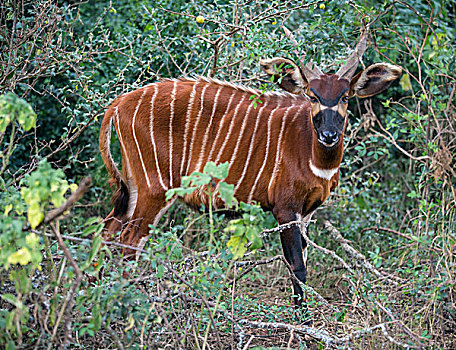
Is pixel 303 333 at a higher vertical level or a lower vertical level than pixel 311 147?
lower

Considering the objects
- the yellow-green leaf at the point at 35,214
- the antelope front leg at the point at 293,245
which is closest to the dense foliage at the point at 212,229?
the yellow-green leaf at the point at 35,214

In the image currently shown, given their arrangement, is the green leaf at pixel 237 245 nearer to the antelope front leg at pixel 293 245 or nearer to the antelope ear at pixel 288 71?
the antelope front leg at pixel 293 245

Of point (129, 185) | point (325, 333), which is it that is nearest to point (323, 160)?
point (325, 333)

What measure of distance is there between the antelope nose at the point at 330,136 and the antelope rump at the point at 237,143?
6.7 inches

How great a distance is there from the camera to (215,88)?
4398 mm

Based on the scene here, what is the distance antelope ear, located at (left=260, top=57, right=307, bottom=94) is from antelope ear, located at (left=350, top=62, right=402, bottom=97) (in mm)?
353

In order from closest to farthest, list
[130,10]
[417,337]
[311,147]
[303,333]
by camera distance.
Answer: [417,337] → [303,333] → [311,147] → [130,10]

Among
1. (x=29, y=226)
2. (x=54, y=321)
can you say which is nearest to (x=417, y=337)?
(x=54, y=321)

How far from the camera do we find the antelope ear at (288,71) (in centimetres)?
397

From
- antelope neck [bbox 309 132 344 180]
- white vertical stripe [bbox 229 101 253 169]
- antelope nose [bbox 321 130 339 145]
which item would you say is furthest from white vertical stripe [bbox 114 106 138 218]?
antelope nose [bbox 321 130 339 145]

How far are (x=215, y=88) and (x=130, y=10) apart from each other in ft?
5.73

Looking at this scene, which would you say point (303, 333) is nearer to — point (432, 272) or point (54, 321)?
point (432, 272)

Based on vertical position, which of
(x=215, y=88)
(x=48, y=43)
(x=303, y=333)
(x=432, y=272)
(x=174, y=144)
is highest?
(x=48, y=43)

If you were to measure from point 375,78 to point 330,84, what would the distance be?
41 centimetres
